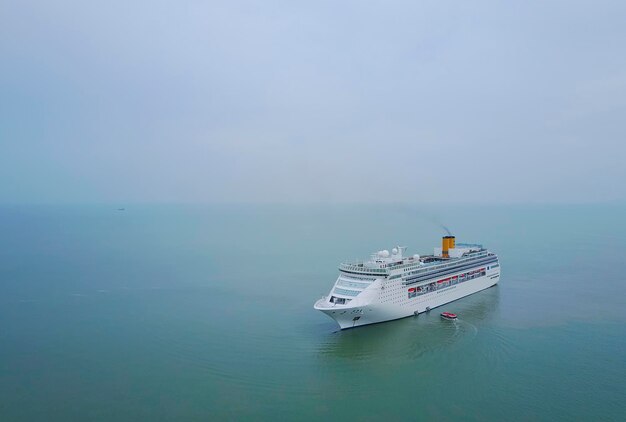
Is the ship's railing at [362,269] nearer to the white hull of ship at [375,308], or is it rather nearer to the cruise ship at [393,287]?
the cruise ship at [393,287]

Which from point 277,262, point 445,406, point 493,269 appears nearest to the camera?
point 445,406

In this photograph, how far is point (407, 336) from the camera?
23.4 meters

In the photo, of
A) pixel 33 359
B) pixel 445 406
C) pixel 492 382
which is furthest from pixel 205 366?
pixel 492 382

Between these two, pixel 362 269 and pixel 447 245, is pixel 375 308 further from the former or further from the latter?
pixel 447 245

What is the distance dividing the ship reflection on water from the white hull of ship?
37cm

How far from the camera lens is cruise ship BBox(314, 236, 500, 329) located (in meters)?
24.0

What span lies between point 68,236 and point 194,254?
31.5 m

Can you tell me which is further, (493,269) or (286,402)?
(493,269)

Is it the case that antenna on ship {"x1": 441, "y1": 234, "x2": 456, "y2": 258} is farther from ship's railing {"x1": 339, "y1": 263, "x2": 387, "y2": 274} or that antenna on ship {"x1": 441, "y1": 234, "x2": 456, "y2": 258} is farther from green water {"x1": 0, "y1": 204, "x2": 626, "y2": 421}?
ship's railing {"x1": 339, "y1": 263, "x2": 387, "y2": 274}

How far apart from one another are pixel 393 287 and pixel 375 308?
6.07 ft

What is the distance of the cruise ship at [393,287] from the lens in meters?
24.0

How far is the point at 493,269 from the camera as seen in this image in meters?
35.7

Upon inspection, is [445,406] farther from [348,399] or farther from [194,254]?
[194,254]

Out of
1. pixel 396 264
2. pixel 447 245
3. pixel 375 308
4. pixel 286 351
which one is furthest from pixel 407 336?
pixel 447 245
